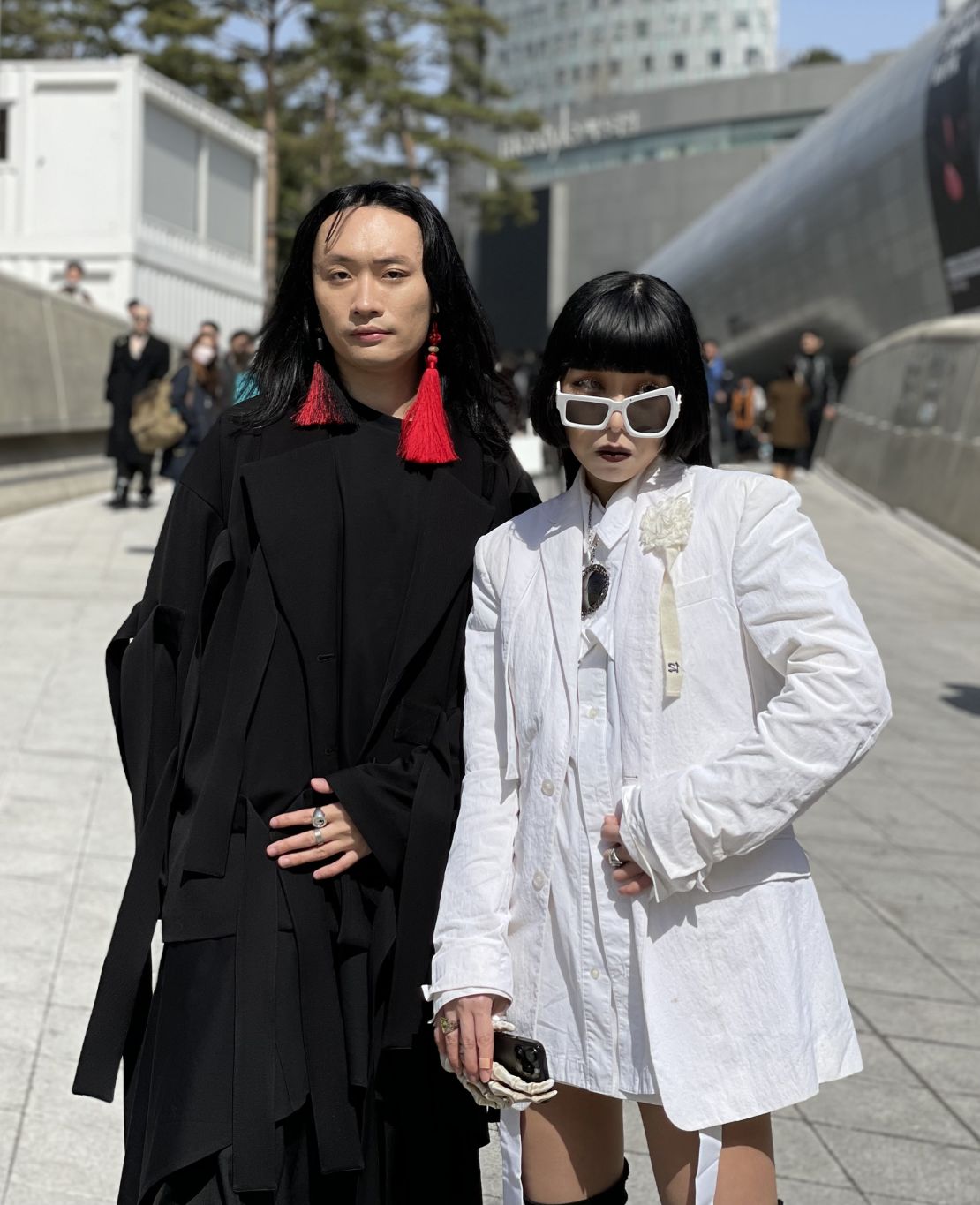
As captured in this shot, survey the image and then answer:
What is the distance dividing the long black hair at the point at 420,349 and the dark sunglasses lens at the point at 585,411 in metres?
0.39

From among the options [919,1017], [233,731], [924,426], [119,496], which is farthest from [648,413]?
[924,426]

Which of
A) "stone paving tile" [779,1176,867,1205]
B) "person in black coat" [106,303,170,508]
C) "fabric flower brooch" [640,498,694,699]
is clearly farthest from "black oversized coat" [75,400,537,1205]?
"person in black coat" [106,303,170,508]

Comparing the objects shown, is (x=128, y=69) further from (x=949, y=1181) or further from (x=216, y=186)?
(x=949, y=1181)

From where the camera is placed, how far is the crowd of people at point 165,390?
1175cm

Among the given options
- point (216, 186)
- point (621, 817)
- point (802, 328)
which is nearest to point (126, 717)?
point (621, 817)

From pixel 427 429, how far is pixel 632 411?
0.41m

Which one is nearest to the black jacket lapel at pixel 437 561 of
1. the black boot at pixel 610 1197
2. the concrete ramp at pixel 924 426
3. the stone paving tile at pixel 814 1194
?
the black boot at pixel 610 1197

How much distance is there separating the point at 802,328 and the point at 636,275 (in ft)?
122

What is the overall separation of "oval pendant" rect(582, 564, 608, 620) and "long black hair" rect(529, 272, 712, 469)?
203 millimetres

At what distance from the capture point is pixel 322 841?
7.30 ft

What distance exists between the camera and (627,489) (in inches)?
86.1

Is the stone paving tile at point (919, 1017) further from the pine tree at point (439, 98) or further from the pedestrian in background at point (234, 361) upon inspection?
the pine tree at point (439, 98)

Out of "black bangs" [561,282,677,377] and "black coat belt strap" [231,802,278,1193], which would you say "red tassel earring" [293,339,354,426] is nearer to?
"black bangs" [561,282,677,377]

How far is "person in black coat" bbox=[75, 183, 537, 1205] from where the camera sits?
2.18 metres
